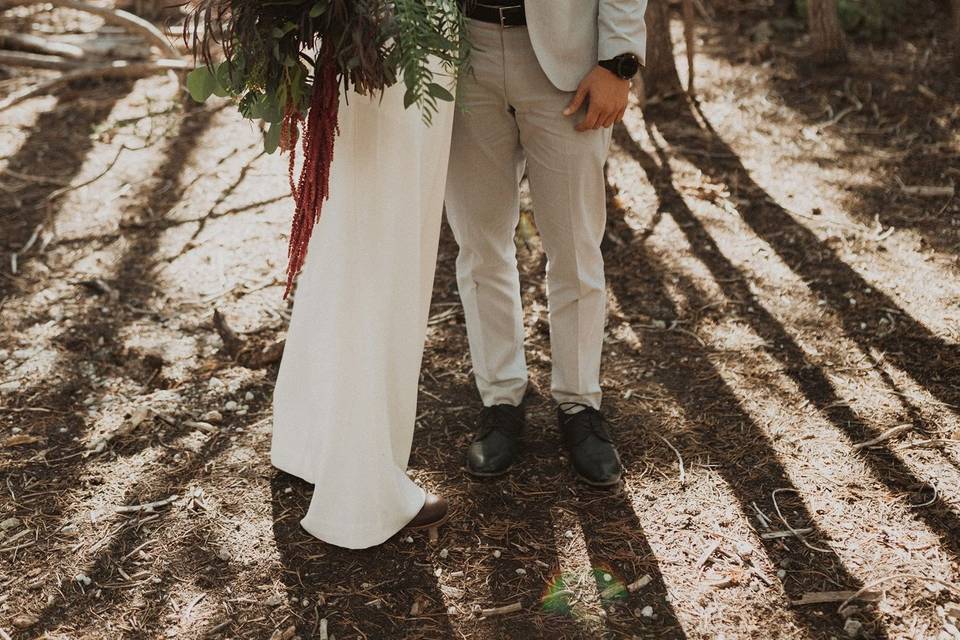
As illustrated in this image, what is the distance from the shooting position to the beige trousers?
103 inches

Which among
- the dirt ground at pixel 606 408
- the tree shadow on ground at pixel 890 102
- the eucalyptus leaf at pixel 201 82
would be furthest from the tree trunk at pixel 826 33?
the eucalyptus leaf at pixel 201 82

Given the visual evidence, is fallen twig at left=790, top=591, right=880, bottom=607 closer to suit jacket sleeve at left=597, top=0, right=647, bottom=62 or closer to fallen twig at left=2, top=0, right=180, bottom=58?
suit jacket sleeve at left=597, top=0, right=647, bottom=62

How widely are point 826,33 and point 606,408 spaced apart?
3.89 meters

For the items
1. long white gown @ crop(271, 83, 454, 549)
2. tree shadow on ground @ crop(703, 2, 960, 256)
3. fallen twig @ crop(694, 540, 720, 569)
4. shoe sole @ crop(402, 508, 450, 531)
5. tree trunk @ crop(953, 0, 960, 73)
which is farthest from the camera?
tree trunk @ crop(953, 0, 960, 73)

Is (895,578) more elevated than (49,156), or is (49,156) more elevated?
(895,578)

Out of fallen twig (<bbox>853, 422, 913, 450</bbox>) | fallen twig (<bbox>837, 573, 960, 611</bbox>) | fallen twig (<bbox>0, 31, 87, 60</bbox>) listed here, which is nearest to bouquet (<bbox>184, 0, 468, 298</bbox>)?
fallen twig (<bbox>837, 573, 960, 611</bbox>)

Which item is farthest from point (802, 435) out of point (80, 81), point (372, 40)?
point (80, 81)

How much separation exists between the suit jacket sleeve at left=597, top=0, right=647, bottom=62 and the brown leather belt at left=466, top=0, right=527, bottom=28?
0.23 metres

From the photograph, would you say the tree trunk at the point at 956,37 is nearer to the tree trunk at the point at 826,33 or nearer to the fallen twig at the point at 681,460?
the tree trunk at the point at 826,33

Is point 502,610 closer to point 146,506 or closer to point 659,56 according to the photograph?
point 146,506

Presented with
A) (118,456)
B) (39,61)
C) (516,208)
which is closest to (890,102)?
(516,208)

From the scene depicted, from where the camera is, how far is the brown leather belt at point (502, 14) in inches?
100

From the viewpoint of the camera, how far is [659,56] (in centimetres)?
562

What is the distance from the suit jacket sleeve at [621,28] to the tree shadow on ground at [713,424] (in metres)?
1.38
